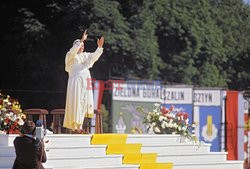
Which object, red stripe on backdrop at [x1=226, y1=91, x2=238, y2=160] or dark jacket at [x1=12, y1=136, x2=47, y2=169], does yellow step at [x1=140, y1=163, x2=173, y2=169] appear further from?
red stripe on backdrop at [x1=226, y1=91, x2=238, y2=160]

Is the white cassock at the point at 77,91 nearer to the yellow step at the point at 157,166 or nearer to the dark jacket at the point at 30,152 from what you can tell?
the yellow step at the point at 157,166

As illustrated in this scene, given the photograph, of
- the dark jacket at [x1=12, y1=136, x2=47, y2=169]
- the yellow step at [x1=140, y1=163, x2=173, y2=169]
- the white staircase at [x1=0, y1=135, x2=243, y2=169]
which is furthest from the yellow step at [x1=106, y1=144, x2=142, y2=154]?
the dark jacket at [x1=12, y1=136, x2=47, y2=169]

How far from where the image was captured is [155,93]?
2244cm

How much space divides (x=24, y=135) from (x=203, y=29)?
2082 cm

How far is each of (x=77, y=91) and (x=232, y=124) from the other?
11.3 meters

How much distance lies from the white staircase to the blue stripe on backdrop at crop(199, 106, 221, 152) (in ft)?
26.3

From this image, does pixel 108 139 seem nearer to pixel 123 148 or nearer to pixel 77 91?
pixel 123 148

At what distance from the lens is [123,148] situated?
14438 millimetres

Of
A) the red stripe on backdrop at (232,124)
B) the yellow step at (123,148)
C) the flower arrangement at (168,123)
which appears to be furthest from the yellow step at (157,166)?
the red stripe on backdrop at (232,124)

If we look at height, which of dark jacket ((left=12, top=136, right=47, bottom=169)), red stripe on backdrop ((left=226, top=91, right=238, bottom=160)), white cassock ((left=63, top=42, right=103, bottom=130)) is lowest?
red stripe on backdrop ((left=226, top=91, right=238, bottom=160))

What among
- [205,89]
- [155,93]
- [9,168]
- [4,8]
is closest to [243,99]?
[205,89]

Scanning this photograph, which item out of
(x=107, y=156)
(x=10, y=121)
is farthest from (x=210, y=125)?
(x=10, y=121)

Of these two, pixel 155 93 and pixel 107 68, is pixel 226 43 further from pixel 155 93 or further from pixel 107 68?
pixel 155 93

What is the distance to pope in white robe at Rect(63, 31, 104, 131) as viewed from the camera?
14.4 metres
